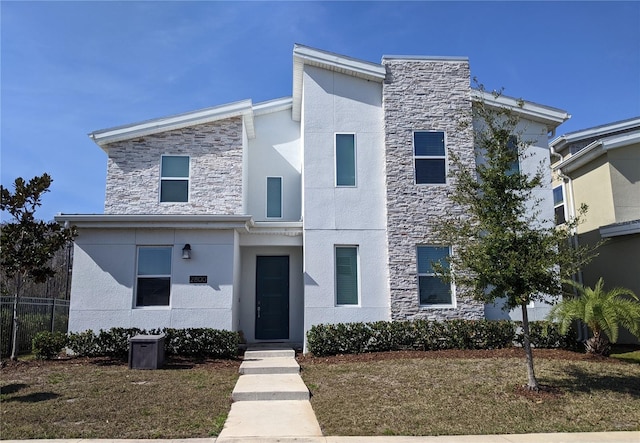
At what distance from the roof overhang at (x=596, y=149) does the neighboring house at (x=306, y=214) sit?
1.32 m

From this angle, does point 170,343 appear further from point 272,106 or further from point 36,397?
point 272,106

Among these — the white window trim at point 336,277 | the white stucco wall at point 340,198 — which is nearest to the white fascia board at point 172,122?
the white stucco wall at point 340,198

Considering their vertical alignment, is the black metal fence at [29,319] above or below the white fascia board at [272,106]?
below

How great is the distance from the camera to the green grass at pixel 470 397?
6.98m

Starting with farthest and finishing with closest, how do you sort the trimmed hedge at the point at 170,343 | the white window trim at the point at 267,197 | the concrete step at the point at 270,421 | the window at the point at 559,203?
the window at the point at 559,203 → the white window trim at the point at 267,197 → the trimmed hedge at the point at 170,343 → the concrete step at the point at 270,421

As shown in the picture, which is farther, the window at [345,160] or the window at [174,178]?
the window at [174,178]

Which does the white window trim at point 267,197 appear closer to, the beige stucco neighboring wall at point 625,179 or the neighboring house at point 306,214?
the neighboring house at point 306,214

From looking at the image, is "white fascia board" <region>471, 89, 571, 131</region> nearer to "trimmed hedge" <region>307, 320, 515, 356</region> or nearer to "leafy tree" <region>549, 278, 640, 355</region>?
"leafy tree" <region>549, 278, 640, 355</region>

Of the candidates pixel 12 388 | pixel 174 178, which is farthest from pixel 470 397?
pixel 174 178

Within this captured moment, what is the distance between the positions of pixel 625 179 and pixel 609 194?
2.04ft

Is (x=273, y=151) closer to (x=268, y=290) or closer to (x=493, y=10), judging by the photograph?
(x=268, y=290)

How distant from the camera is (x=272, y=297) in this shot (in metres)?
14.8

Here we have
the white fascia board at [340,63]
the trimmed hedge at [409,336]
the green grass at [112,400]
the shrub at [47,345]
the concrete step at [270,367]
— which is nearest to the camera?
the green grass at [112,400]

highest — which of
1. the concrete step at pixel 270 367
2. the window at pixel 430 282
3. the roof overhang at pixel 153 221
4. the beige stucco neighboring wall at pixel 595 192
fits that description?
the beige stucco neighboring wall at pixel 595 192
